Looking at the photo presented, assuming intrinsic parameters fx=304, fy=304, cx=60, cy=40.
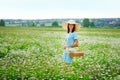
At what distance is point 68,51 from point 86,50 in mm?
1452

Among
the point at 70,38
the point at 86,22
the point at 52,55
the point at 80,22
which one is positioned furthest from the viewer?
the point at 86,22

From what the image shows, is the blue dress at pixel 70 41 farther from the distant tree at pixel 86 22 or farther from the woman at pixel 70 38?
the distant tree at pixel 86 22

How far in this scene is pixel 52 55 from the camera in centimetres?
741

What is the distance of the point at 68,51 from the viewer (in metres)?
6.58

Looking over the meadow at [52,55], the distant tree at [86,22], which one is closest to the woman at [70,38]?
the meadow at [52,55]

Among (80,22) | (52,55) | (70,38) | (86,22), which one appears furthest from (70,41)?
(86,22)

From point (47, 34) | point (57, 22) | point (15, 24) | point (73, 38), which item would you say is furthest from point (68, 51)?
point (47, 34)

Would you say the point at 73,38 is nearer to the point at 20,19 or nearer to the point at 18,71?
the point at 18,71

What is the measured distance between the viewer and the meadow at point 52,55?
18.8 feet

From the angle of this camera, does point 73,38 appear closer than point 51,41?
Yes

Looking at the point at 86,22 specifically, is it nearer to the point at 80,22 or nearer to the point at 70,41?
the point at 80,22

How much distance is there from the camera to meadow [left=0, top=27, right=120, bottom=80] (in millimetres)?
5738

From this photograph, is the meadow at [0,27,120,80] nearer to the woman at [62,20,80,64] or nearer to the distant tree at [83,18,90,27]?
the woman at [62,20,80,64]

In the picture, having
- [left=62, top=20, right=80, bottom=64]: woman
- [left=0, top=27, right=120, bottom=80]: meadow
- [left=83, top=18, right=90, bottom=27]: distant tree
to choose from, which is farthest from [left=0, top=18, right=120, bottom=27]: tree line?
[left=62, top=20, right=80, bottom=64]: woman
